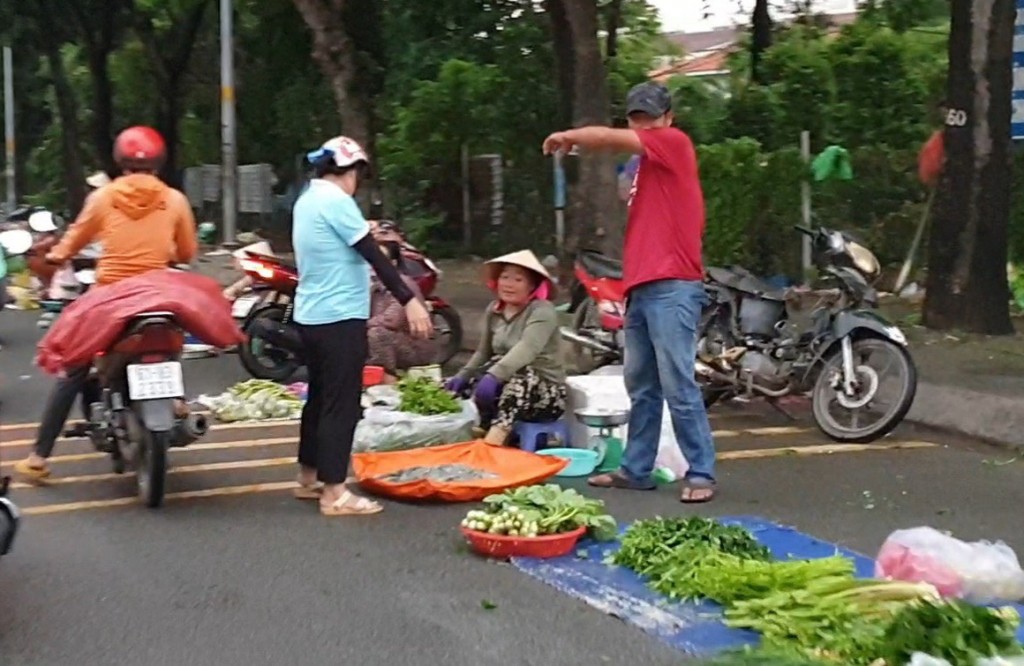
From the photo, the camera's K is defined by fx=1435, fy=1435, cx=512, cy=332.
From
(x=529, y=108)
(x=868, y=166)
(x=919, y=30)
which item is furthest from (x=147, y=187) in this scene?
(x=919, y=30)

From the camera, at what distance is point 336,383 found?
6.89 metres

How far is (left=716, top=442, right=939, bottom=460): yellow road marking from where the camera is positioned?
860 centimetres

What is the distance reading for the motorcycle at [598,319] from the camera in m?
10.2

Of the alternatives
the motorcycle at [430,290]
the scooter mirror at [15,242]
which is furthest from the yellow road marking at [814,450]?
the scooter mirror at [15,242]

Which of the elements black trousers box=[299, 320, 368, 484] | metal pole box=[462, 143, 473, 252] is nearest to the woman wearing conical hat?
black trousers box=[299, 320, 368, 484]

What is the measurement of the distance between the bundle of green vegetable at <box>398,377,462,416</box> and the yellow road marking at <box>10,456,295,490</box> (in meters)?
0.76

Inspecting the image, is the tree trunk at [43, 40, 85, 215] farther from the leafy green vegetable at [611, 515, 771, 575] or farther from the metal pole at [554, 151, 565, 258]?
the leafy green vegetable at [611, 515, 771, 575]

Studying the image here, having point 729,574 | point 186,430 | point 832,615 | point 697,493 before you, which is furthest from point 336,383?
point 832,615

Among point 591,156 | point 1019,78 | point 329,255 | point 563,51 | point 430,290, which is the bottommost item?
point 430,290

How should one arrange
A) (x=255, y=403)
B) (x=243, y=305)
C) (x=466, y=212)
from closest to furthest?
(x=255, y=403)
(x=243, y=305)
(x=466, y=212)

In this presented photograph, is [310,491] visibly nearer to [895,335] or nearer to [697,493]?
[697,493]

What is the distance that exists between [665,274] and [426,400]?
1.87 meters

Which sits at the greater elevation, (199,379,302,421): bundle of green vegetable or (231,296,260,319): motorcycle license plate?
(231,296,260,319): motorcycle license plate

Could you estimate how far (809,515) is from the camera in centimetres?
698
